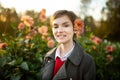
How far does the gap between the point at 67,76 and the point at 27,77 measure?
42.2 inches

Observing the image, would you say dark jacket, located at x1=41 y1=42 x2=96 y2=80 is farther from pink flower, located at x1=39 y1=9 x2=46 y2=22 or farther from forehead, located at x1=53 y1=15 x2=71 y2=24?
pink flower, located at x1=39 y1=9 x2=46 y2=22

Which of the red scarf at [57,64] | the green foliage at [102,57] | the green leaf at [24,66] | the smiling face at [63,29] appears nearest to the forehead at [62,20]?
the smiling face at [63,29]

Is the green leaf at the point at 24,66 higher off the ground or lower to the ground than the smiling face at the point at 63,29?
lower

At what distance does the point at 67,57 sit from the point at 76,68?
0.49ft

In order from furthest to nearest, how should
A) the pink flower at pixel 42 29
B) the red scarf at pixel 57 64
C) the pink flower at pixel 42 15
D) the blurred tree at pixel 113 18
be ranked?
the blurred tree at pixel 113 18
the pink flower at pixel 42 15
the pink flower at pixel 42 29
the red scarf at pixel 57 64

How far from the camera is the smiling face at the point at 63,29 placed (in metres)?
3.48

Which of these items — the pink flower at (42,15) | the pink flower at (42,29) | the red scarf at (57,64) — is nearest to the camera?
the red scarf at (57,64)

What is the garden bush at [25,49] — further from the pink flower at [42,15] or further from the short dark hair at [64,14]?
the short dark hair at [64,14]

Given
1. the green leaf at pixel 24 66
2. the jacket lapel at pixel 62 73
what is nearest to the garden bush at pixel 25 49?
the green leaf at pixel 24 66

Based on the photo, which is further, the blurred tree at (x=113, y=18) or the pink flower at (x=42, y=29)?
the blurred tree at (x=113, y=18)

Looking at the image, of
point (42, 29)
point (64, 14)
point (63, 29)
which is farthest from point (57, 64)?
point (42, 29)

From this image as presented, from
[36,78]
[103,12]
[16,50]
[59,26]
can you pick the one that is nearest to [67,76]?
[59,26]

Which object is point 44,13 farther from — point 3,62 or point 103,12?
point 103,12

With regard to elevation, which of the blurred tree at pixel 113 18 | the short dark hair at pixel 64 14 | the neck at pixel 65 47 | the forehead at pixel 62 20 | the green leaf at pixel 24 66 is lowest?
the blurred tree at pixel 113 18
